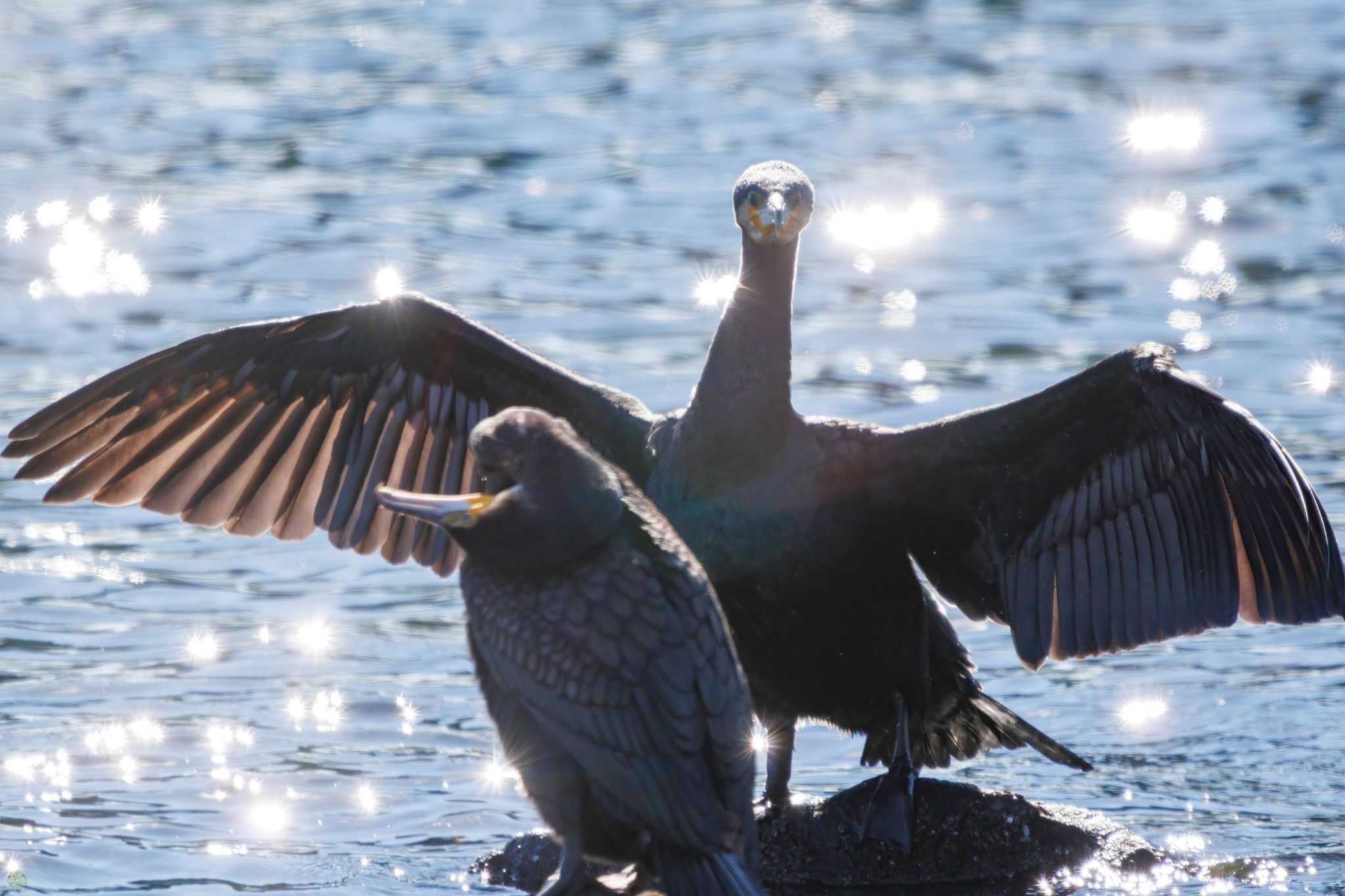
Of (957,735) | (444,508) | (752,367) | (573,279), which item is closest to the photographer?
(444,508)

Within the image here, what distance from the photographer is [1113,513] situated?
6.75 metres

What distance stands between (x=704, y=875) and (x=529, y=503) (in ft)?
3.17

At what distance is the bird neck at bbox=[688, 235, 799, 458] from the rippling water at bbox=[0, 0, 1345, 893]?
144 cm

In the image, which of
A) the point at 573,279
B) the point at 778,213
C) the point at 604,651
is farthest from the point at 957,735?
the point at 573,279

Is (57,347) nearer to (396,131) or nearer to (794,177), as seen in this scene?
(396,131)

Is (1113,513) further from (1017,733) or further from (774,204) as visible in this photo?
(774,204)

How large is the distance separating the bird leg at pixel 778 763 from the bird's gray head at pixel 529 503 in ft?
5.28

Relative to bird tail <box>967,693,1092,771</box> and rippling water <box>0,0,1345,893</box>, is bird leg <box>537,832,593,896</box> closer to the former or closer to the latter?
rippling water <box>0,0,1345,893</box>

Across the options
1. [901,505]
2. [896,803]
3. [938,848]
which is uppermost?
[901,505]

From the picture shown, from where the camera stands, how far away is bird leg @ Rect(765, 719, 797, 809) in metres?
6.64

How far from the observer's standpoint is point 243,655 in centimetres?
855

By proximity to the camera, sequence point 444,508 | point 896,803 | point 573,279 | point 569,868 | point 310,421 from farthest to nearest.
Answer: point 573,279
point 310,421
point 896,803
point 569,868
point 444,508

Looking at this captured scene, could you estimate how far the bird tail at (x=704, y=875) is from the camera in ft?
17.1

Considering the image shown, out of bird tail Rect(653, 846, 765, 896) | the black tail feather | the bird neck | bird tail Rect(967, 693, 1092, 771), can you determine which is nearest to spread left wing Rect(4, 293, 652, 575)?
the bird neck
